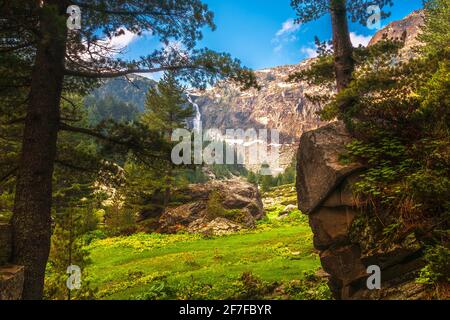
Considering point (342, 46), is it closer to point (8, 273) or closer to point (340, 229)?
point (340, 229)

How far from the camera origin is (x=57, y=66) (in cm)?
805

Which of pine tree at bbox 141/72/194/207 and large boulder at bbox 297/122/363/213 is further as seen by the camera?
pine tree at bbox 141/72/194/207

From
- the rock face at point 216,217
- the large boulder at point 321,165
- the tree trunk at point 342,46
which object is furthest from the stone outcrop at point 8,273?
the rock face at point 216,217

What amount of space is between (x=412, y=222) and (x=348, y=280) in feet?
6.45

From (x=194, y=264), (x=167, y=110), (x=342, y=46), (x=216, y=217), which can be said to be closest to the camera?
(x=342, y=46)

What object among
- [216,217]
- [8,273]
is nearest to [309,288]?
[8,273]

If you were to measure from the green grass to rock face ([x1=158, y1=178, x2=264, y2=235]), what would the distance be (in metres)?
2.81

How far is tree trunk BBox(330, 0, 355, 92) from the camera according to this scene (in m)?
11.6

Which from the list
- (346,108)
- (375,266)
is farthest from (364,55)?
(375,266)

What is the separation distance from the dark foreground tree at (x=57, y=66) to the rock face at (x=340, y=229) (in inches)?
102

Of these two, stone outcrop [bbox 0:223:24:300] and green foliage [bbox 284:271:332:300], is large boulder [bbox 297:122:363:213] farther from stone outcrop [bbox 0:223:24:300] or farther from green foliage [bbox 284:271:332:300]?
stone outcrop [bbox 0:223:24:300]

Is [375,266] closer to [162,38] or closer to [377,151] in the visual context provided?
[377,151]

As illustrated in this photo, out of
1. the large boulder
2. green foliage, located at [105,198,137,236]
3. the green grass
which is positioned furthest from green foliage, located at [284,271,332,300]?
green foliage, located at [105,198,137,236]

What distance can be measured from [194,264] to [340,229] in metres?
10.2
